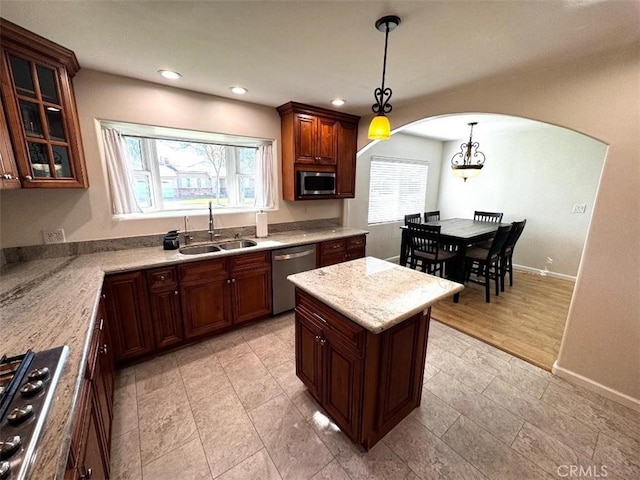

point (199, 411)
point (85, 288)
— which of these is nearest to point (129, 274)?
point (85, 288)

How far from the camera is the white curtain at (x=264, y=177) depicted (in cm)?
328

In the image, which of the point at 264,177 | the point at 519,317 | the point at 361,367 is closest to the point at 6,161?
the point at 264,177

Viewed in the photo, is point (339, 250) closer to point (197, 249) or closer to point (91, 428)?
point (197, 249)

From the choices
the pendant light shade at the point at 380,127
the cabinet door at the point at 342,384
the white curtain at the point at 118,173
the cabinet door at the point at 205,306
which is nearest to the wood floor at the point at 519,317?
the cabinet door at the point at 342,384

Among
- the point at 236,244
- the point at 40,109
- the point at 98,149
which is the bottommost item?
the point at 236,244

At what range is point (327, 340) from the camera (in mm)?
1599

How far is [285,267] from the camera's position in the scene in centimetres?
294

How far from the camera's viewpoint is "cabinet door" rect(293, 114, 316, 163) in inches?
124

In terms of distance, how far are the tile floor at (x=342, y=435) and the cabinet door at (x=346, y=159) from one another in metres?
2.38

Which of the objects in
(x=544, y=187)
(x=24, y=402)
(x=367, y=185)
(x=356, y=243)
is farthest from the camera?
(x=367, y=185)

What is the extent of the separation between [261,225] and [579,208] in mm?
4910

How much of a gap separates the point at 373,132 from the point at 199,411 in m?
2.25

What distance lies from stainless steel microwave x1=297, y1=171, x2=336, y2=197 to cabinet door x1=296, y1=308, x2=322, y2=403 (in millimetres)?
1883

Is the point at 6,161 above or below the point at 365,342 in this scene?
above
